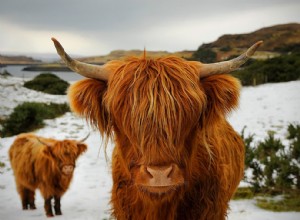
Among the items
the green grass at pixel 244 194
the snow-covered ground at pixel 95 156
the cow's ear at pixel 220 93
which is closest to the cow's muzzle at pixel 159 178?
the cow's ear at pixel 220 93

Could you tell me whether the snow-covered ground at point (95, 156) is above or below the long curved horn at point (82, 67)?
below

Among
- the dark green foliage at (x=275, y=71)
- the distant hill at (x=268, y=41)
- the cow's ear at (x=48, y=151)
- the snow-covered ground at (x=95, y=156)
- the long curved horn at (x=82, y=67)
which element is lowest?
the snow-covered ground at (x=95, y=156)

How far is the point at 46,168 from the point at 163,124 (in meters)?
4.04

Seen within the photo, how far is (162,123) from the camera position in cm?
160

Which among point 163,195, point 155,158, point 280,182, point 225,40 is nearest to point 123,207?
point 163,195

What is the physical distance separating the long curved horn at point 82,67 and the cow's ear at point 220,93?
2.03 feet

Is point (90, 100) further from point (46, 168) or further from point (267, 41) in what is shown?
point (267, 41)

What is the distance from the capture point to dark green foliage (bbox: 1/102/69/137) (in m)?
9.40

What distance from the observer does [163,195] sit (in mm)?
1643

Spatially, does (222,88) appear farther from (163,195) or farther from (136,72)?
(163,195)

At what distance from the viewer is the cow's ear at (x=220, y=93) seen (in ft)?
6.15

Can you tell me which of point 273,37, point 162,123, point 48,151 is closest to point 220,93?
point 162,123

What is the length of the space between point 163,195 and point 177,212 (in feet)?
1.71

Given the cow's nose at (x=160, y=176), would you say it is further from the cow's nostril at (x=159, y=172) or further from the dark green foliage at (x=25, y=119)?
the dark green foliage at (x=25, y=119)
